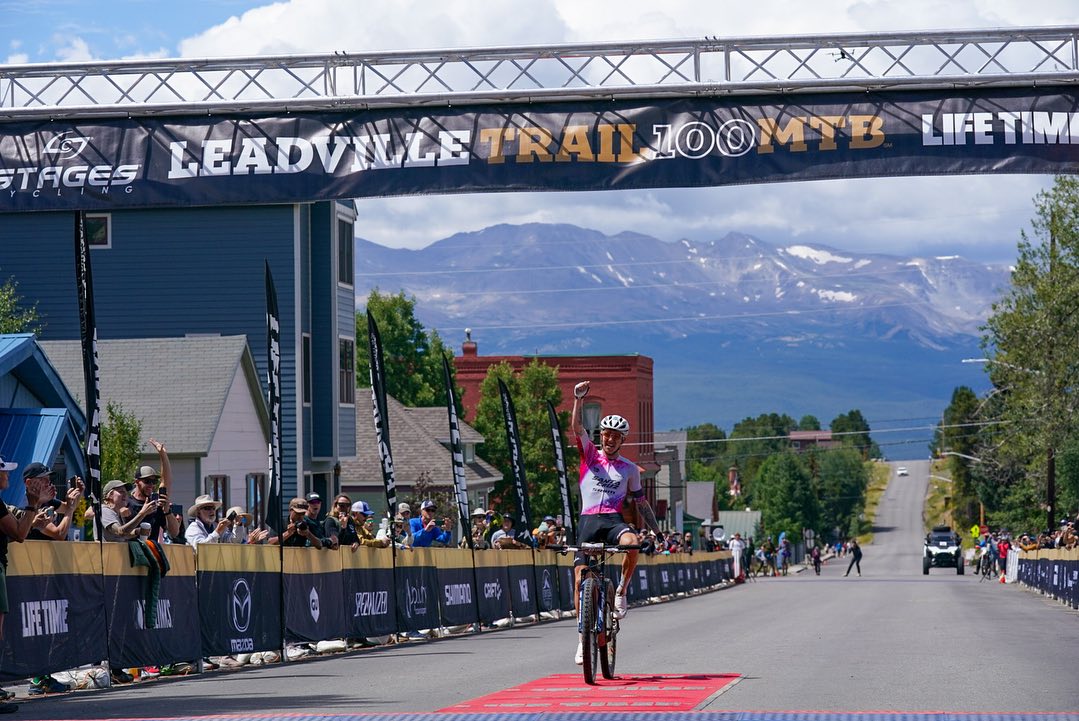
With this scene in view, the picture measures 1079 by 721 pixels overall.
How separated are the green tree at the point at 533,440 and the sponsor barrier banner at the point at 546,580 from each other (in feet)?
141

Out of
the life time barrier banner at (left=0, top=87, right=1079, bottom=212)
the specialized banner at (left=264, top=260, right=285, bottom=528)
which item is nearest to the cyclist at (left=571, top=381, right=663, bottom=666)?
the specialized banner at (left=264, top=260, right=285, bottom=528)

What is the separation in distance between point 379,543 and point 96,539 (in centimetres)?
634

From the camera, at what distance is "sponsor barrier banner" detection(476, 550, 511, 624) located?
23.7 metres

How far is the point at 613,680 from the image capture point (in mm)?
12586

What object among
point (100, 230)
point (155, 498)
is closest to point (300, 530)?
point (155, 498)

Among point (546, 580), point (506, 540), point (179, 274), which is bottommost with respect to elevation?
point (546, 580)

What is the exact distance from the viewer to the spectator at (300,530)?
689 inches

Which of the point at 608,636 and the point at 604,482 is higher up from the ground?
the point at 604,482

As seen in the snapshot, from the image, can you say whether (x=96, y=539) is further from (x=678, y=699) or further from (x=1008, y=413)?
(x=1008, y=413)

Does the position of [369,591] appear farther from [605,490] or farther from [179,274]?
[179,274]

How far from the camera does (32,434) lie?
964 inches

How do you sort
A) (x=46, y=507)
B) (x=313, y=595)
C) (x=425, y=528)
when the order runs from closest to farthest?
1. (x=46, y=507)
2. (x=313, y=595)
3. (x=425, y=528)

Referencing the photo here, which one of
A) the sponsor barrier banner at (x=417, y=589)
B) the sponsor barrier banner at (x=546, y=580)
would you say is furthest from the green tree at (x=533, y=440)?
the sponsor barrier banner at (x=417, y=589)

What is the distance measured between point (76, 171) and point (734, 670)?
973cm
